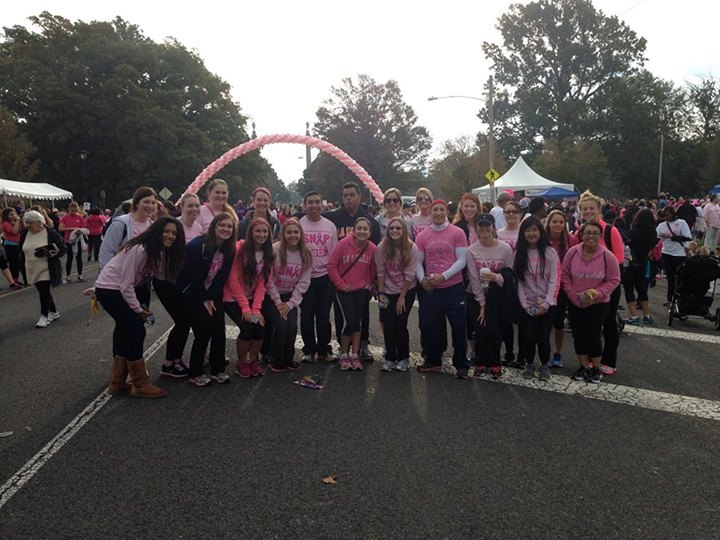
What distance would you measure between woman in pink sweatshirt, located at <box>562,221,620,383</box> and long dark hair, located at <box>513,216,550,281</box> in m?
0.30

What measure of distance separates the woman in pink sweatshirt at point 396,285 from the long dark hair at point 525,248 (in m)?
1.02

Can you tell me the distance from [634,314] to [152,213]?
6.75 meters

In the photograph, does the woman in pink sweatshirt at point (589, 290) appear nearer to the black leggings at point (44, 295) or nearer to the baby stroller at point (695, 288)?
the baby stroller at point (695, 288)

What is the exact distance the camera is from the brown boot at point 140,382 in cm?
468

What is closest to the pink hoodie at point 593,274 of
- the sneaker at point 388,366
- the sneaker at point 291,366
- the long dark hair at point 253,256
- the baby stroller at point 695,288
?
the sneaker at point 388,366

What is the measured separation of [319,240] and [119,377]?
7.81ft

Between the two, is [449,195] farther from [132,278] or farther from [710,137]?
[132,278]

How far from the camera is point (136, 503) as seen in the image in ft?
9.98

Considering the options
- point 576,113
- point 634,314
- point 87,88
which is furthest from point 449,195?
point 634,314

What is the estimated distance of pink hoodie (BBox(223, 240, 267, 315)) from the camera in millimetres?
5059

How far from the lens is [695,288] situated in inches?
298

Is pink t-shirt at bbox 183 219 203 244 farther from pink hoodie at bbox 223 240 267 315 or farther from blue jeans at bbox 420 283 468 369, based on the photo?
blue jeans at bbox 420 283 468 369

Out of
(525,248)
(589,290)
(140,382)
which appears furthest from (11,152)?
(589,290)

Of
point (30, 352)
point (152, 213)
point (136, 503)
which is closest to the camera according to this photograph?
point (136, 503)
